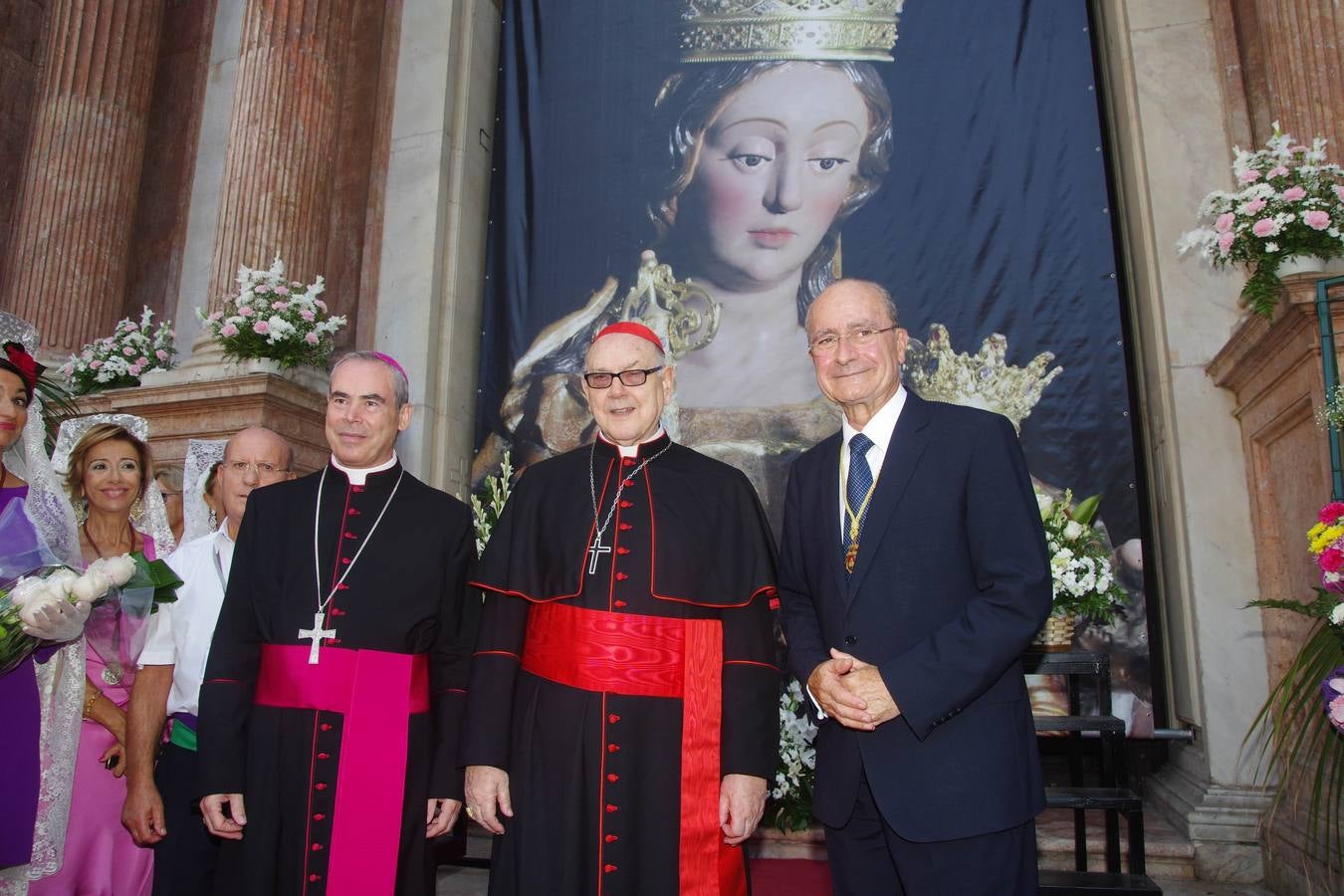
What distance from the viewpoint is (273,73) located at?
20.6 ft

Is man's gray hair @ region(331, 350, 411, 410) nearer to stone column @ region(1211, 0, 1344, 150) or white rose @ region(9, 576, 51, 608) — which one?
white rose @ region(9, 576, 51, 608)

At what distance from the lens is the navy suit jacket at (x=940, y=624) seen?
6.15ft

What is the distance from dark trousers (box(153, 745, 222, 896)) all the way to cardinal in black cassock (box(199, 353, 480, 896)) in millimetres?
348

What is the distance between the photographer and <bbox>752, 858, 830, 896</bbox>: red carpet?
13.1 feet

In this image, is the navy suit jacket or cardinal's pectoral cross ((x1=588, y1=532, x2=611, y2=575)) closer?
the navy suit jacket

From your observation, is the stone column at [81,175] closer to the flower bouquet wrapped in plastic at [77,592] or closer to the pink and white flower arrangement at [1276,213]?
Result: the flower bouquet wrapped in plastic at [77,592]

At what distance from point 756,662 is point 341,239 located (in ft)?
18.6

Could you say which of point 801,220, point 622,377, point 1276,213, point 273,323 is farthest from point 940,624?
point 801,220

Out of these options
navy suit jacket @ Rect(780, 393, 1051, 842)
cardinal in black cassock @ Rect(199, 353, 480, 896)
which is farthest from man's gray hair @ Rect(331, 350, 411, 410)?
navy suit jacket @ Rect(780, 393, 1051, 842)

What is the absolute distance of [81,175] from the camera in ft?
22.5

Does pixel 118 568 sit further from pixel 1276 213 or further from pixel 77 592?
pixel 1276 213

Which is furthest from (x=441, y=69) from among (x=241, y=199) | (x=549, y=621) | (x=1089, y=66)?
(x=549, y=621)

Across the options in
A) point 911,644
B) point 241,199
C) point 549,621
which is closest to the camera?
point 911,644

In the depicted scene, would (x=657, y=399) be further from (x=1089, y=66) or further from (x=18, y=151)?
(x=18, y=151)
